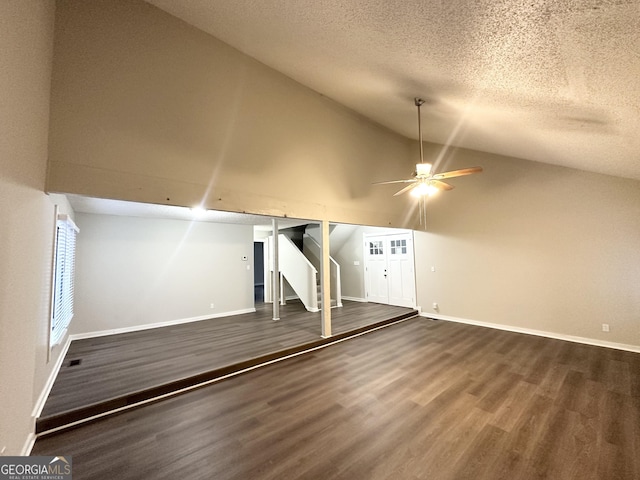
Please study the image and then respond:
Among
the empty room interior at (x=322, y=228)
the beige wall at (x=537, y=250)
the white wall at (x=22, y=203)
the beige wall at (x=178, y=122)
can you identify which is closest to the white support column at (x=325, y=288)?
the empty room interior at (x=322, y=228)

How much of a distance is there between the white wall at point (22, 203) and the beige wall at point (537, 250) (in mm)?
6809

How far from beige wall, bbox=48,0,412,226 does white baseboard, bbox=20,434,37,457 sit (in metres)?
2.15

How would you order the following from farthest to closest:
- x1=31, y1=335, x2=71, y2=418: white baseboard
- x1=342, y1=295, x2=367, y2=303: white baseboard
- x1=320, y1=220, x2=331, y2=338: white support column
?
1. x1=342, y1=295, x2=367, y2=303: white baseboard
2. x1=320, y1=220, x2=331, y2=338: white support column
3. x1=31, y1=335, x2=71, y2=418: white baseboard

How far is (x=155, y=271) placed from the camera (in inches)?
222

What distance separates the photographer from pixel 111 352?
4051 millimetres

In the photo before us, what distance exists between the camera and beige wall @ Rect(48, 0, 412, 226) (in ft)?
8.43

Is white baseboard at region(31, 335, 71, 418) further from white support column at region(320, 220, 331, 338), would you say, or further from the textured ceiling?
the textured ceiling

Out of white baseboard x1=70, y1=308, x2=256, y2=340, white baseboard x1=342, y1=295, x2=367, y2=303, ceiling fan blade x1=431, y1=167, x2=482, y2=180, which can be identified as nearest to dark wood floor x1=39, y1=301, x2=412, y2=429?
white baseboard x1=70, y1=308, x2=256, y2=340

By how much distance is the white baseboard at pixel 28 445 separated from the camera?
1.98 meters

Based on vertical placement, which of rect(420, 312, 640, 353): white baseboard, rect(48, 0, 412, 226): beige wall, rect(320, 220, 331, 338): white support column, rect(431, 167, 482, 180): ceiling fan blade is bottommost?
rect(420, 312, 640, 353): white baseboard

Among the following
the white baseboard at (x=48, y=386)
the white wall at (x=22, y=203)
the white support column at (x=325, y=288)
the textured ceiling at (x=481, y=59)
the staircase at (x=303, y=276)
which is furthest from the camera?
the staircase at (x=303, y=276)

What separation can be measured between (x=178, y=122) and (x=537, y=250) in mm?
6496

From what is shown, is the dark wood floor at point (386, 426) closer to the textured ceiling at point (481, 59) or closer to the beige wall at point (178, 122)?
the beige wall at point (178, 122)

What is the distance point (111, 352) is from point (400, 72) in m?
5.81
